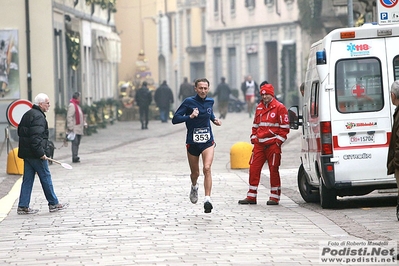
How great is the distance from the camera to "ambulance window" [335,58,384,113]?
14.8m

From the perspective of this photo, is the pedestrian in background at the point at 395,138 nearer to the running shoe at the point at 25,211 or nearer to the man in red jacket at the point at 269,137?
the man in red jacket at the point at 269,137

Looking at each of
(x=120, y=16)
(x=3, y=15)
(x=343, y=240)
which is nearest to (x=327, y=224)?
(x=343, y=240)

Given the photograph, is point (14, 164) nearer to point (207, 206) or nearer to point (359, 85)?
point (207, 206)

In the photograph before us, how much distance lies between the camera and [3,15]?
34375mm

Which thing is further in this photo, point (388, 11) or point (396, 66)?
point (388, 11)

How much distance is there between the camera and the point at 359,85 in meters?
14.9

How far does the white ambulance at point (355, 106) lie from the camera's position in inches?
578

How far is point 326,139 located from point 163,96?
34120 mm

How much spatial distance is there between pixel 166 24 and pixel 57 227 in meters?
66.2

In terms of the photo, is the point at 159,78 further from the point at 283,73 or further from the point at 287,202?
the point at 287,202

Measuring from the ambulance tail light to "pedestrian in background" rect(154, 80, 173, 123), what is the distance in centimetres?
3385

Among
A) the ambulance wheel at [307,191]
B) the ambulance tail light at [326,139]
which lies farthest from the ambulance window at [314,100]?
the ambulance wheel at [307,191]

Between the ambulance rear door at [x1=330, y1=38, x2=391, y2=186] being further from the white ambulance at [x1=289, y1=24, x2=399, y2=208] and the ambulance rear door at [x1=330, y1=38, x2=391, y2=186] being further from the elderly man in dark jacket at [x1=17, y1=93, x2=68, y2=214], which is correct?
the elderly man in dark jacket at [x1=17, y1=93, x2=68, y2=214]

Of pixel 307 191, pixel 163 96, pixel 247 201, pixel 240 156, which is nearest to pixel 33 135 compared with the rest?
pixel 247 201
